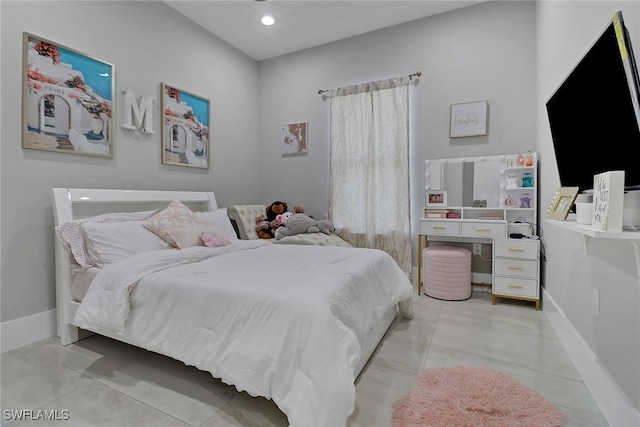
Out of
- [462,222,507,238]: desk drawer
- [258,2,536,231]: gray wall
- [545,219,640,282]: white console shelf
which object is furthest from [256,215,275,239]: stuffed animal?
[545,219,640,282]: white console shelf

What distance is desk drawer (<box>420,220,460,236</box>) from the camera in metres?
3.21

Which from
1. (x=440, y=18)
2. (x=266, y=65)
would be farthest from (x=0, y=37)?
(x=440, y=18)

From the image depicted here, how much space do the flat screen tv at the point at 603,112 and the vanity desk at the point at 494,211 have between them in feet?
3.75

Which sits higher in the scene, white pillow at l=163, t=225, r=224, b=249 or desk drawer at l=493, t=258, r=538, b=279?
white pillow at l=163, t=225, r=224, b=249

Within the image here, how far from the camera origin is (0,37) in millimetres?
2090

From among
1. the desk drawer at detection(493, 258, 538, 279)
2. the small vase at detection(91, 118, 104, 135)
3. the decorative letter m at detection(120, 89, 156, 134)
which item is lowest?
the desk drawer at detection(493, 258, 538, 279)

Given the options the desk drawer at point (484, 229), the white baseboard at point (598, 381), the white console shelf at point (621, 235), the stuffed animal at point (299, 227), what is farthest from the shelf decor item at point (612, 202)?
the stuffed animal at point (299, 227)

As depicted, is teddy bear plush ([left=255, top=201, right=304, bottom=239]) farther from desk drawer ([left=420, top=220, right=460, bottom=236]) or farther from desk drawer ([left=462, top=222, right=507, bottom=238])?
desk drawer ([left=462, top=222, right=507, bottom=238])

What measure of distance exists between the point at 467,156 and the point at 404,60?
1.39 m

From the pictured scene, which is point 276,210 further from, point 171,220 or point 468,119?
point 468,119

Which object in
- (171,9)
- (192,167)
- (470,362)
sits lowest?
(470,362)

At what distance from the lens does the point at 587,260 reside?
172 centimetres

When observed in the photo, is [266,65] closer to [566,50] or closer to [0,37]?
[0,37]

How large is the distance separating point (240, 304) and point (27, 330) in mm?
1894
